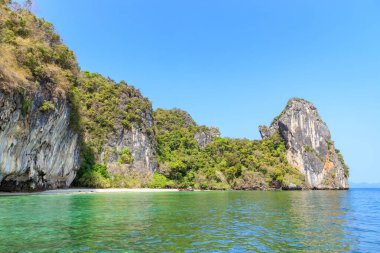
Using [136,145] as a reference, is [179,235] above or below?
below

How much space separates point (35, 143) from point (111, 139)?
35546 mm

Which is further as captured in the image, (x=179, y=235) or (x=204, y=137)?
(x=204, y=137)

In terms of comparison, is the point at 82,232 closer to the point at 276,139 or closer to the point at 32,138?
the point at 32,138

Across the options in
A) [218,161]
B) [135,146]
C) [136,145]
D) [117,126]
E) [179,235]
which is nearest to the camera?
[179,235]

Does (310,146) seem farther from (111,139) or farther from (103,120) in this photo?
(103,120)

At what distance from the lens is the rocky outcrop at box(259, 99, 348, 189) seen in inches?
3900

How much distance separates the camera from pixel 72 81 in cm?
4250

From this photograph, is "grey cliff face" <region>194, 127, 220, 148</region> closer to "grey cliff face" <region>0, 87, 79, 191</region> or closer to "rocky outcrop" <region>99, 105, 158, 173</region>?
"rocky outcrop" <region>99, 105, 158, 173</region>

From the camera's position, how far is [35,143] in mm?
36531

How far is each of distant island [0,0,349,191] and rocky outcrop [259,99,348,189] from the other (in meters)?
0.34

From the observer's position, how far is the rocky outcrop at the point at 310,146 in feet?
325

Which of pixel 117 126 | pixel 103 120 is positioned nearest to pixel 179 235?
pixel 103 120

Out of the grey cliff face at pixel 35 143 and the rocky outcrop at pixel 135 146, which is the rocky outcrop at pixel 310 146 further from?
the grey cliff face at pixel 35 143

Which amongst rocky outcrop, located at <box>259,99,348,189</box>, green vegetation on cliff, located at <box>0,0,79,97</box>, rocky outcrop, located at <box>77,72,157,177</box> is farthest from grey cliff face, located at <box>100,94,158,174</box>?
rocky outcrop, located at <box>259,99,348,189</box>
